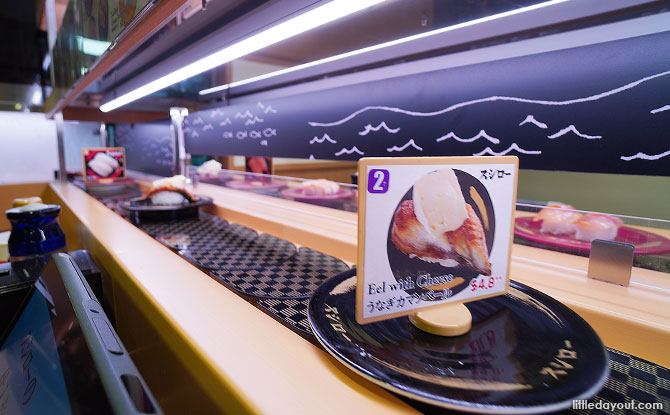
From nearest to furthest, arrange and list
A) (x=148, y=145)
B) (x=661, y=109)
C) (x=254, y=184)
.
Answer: (x=661, y=109), (x=254, y=184), (x=148, y=145)

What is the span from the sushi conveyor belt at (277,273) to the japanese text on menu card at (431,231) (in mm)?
152

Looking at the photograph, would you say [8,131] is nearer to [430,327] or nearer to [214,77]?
[214,77]

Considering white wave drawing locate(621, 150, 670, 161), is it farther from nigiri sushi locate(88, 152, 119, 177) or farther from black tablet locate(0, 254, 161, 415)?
nigiri sushi locate(88, 152, 119, 177)

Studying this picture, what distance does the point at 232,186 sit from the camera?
7.80ft

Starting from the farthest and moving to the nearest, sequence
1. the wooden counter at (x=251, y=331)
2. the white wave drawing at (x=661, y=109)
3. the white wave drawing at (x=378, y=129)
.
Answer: the white wave drawing at (x=378, y=129) < the white wave drawing at (x=661, y=109) < the wooden counter at (x=251, y=331)

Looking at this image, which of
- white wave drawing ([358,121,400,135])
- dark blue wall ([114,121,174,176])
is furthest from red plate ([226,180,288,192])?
dark blue wall ([114,121,174,176])

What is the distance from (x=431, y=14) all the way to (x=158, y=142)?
9.64ft

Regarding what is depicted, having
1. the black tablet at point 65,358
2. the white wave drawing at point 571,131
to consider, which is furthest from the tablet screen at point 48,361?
the white wave drawing at point 571,131

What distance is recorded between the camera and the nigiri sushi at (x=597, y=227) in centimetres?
84

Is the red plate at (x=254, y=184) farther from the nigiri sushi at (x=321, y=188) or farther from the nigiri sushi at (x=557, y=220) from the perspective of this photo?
the nigiri sushi at (x=557, y=220)

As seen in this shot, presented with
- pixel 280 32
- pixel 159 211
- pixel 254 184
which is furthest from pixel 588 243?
pixel 254 184

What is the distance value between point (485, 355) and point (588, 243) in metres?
0.66

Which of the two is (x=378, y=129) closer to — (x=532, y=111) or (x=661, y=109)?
(x=532, y=111)

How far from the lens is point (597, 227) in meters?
0.88
